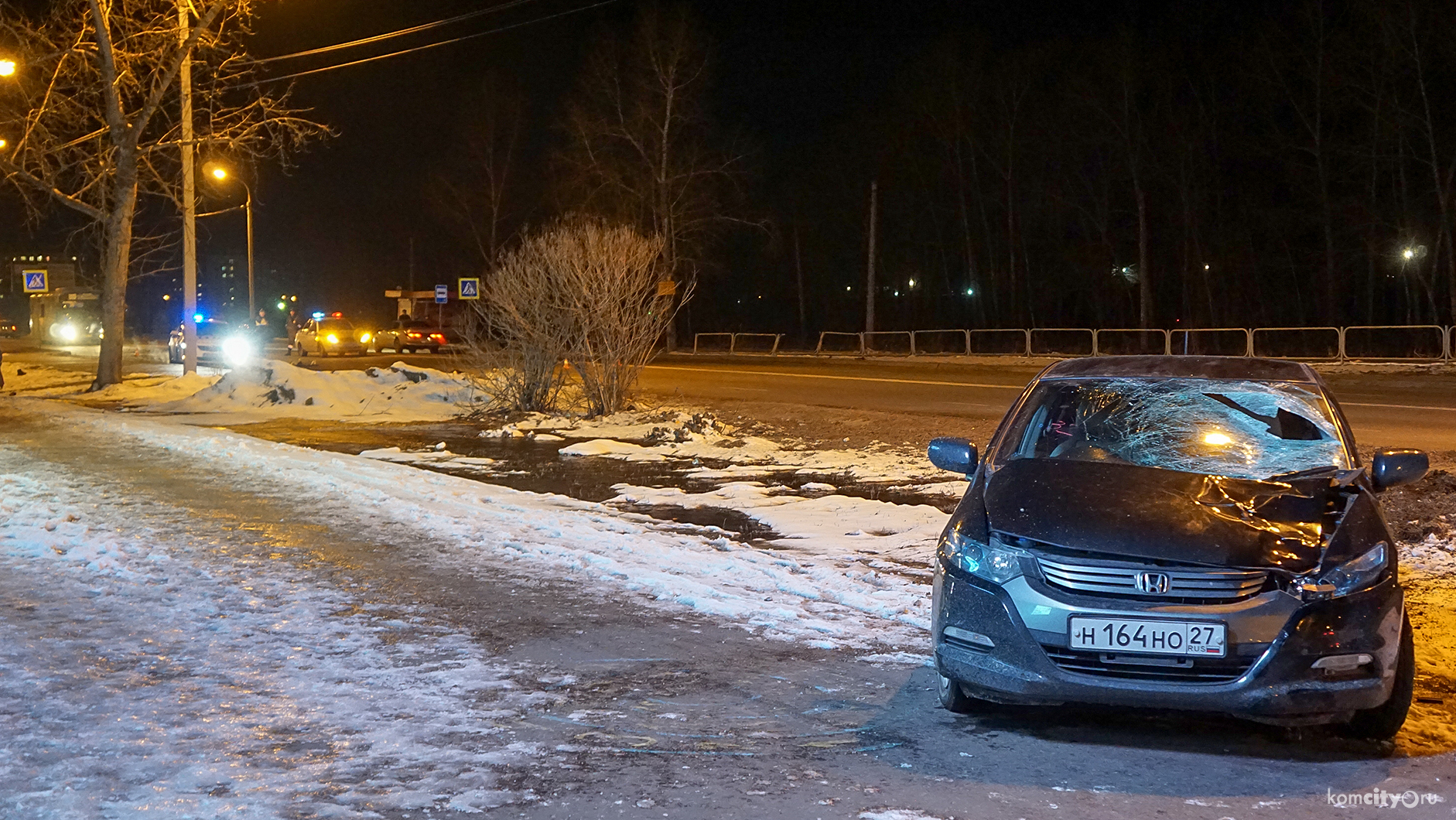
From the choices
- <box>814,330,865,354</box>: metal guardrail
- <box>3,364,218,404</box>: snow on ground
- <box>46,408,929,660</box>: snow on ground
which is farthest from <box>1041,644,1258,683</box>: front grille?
<box>814,330,865,354</box>: metal guardrail

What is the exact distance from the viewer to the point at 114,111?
2619 centimetres

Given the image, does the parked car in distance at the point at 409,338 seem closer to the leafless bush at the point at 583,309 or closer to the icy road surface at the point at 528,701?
the leafless bush at the point at 583,309

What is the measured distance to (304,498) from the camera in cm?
1159

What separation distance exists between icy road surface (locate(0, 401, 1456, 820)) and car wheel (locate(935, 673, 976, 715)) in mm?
79

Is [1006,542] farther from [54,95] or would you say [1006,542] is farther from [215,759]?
[54,95]

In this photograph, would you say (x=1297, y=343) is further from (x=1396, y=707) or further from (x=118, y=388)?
(x=1396, y=707)

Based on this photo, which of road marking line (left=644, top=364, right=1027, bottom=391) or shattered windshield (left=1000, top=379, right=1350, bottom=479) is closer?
shattered windshield (left=1000, top=379, right=1350, bottom=479)

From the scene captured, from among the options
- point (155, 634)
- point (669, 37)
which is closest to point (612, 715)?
point (155, 634)

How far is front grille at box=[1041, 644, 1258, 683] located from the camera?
461 cm

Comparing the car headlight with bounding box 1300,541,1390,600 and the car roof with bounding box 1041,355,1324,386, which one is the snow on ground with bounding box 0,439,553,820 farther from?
the car roof with bounding box 1041,355,1324,386

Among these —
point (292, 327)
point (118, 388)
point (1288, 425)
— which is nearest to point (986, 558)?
point (1288, 425)

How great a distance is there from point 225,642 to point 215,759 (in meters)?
1.94

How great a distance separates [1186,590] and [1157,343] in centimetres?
3464

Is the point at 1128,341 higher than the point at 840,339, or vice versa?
the point at 840,339
